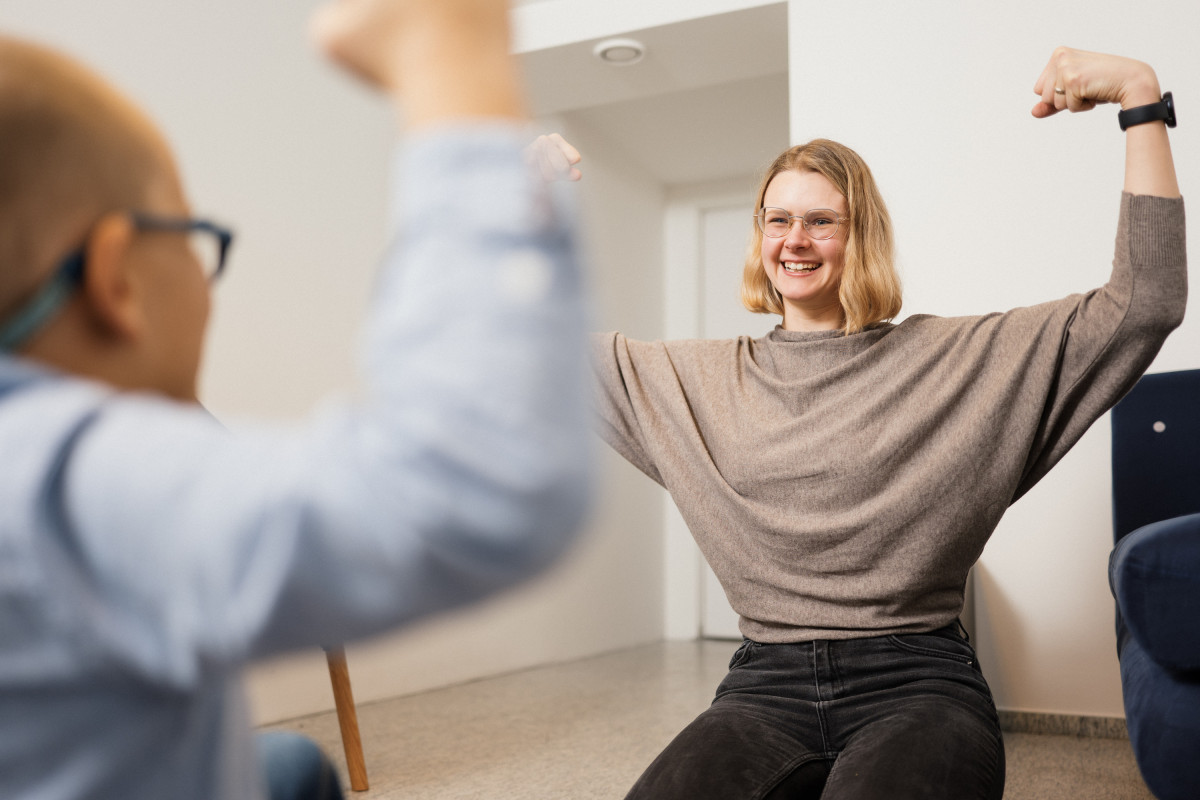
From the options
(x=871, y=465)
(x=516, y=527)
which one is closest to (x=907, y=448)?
(x=871, y=465)

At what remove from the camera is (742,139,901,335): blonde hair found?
4.46 feet

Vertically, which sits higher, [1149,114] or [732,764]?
[1149,114]

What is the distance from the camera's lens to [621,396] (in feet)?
4.55

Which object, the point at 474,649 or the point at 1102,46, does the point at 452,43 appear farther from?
the point at 474,649

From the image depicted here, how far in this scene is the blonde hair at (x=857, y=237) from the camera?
1.36m

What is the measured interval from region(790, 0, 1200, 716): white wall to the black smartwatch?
1380mm

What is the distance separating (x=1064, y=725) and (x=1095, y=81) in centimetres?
188

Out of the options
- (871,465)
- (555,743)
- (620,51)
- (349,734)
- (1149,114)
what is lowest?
(555,743)

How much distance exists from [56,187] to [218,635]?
7.1 inches

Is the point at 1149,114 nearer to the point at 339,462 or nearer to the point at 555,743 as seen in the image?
the point at 339,462

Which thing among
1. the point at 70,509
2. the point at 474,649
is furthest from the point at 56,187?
the point at 474,649

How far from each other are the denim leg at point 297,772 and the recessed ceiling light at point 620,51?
2983 mm

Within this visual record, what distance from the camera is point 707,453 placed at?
1305mm

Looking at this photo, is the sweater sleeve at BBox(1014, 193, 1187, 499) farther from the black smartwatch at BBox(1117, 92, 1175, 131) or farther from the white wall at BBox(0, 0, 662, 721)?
the white wall at BBox(0, 0, 662, 721)
